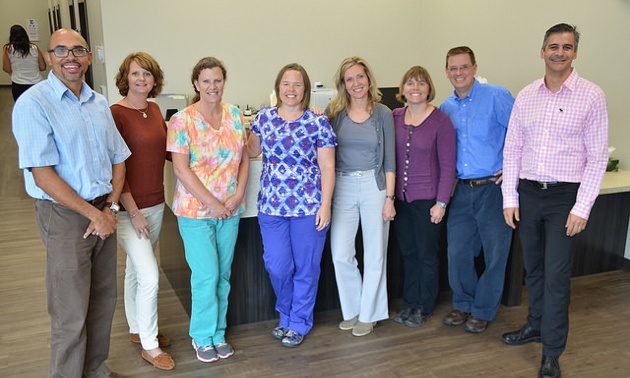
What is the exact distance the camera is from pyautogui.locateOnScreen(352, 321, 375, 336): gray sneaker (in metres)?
3.23

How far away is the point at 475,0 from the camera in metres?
5.55

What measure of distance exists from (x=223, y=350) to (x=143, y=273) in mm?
623

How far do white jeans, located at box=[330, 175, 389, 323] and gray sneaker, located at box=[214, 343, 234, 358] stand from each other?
69 cm

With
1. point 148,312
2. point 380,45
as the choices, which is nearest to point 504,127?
point 148,312

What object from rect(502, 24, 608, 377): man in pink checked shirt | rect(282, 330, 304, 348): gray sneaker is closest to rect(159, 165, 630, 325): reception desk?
rect(282, 330, 304, 348): gray sneaker


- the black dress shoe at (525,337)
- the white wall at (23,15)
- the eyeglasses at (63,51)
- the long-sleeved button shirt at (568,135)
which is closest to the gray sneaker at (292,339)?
the black dress shoe at (525,337)

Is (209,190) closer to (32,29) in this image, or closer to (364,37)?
(364,37)

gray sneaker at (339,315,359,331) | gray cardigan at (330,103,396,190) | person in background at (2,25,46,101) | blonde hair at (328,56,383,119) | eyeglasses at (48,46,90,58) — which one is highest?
person in background at (2,25,46,101)

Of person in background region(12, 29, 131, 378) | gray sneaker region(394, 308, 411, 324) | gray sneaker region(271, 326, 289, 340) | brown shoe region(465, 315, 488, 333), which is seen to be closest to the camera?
person in background region(12, 29, 131, 378)

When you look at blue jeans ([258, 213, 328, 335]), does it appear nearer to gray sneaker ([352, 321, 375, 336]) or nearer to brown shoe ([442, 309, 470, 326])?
gray sneaker ([352, 321, 375, 336])

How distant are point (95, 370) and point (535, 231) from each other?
221cm

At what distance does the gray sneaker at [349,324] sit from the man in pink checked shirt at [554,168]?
1020 mm

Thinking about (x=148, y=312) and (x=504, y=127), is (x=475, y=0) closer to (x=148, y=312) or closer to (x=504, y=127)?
(x=504, y=127)

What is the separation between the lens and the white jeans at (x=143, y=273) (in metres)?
2.69
